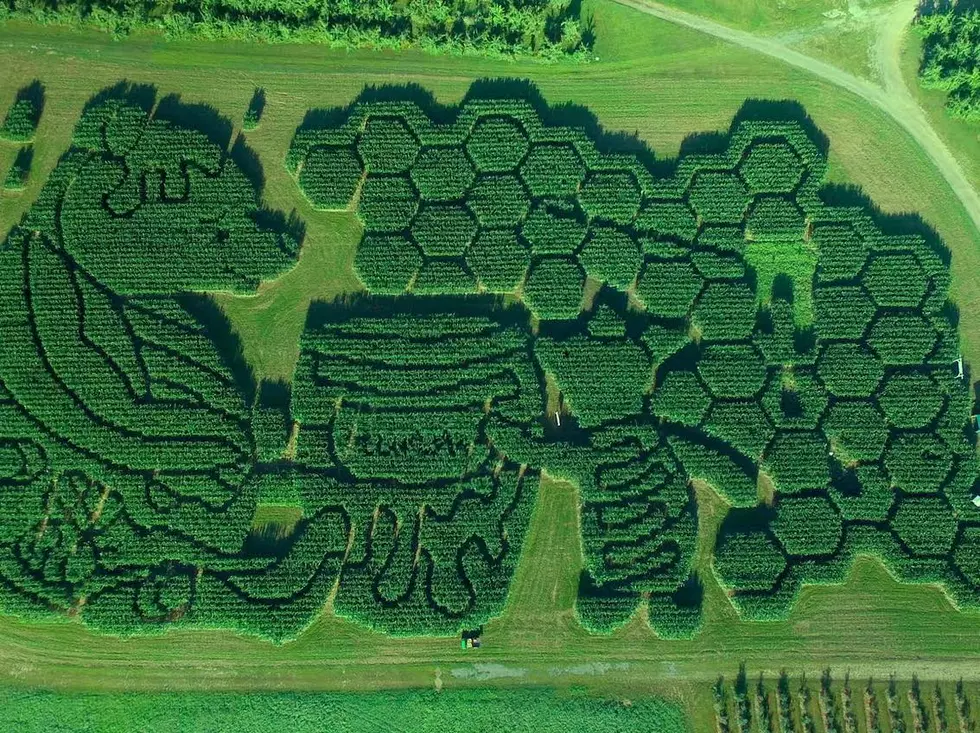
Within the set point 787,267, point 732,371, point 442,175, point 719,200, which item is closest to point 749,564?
point 732,371

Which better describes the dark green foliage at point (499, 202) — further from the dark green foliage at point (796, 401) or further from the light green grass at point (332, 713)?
the light green grass at point (332, 713)

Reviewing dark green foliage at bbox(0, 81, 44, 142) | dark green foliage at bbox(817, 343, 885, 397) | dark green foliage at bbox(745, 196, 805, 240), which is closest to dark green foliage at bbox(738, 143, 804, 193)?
dark green foliage at bbox(745, 196, 805, 240)

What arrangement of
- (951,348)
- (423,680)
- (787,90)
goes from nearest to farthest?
(423,680)
(951,348)
(787,90)

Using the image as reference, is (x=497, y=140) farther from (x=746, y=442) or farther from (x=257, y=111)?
(x=746, y=442)

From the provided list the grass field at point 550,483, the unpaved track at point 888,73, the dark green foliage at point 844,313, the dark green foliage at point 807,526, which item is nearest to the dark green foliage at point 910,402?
the dark green foliage at point 844,313

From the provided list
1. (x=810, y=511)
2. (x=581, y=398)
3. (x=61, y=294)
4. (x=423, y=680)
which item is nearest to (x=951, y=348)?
(x=810, y=511)

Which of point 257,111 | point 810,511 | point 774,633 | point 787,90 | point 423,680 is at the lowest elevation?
point 423,680

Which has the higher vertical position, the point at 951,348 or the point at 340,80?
the point at 340,80
